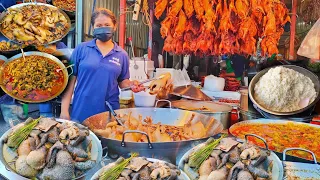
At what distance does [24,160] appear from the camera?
1298 mm

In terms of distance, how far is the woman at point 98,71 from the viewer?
1819mm

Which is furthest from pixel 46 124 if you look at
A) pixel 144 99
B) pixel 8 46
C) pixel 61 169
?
pixel 8 46

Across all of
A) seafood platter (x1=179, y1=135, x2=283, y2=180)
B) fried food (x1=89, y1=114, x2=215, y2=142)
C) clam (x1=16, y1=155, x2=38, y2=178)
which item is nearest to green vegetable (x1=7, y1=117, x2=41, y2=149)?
clam (x1=16, y1=155, x2=38, y2=178)

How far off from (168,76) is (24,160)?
3.21ft

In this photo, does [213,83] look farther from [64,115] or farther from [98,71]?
[64,115]

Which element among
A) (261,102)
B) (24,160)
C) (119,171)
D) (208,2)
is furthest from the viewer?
(208,2)

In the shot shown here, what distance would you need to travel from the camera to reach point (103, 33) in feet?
5.79

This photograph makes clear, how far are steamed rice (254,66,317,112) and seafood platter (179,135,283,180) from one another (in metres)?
0.69

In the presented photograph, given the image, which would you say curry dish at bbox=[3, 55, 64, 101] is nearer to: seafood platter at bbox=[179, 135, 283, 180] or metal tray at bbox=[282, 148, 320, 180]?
seafood platter at bbox=[179, 135, 283, 180]

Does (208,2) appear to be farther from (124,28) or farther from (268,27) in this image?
(124,28)

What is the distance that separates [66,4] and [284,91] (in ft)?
5.38

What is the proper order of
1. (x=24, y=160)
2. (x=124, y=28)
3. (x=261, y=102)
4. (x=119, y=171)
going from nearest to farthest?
(x=119, y=171)
(x=24, y=160)
(x=261, y=102)
(x=124, y=28)

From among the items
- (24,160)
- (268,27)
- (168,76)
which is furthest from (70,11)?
(268,27)

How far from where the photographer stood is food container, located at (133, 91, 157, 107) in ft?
6.34
